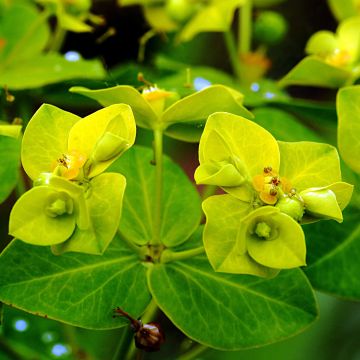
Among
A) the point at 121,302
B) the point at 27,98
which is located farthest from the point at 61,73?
the point at 121,302

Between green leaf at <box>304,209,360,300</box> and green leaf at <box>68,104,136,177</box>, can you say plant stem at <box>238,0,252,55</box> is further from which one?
green leaf at <box>68,104,136,177</box>

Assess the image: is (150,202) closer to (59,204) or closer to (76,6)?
(59,204)

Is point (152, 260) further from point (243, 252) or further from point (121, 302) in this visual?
point (243, 252)

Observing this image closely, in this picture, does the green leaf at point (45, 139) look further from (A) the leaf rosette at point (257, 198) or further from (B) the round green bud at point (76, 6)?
(B) the round green bud at point (76, 6)

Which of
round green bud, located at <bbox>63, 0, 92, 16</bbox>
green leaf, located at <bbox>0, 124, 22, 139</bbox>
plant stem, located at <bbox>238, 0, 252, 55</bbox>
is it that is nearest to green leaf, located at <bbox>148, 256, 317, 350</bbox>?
green leaf, located at <bbox>0, 124, 22, 139</bbox>

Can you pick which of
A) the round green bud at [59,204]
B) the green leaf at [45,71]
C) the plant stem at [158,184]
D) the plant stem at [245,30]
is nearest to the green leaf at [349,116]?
the plant stem at [158,184]

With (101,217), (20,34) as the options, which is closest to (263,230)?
(101,217)
